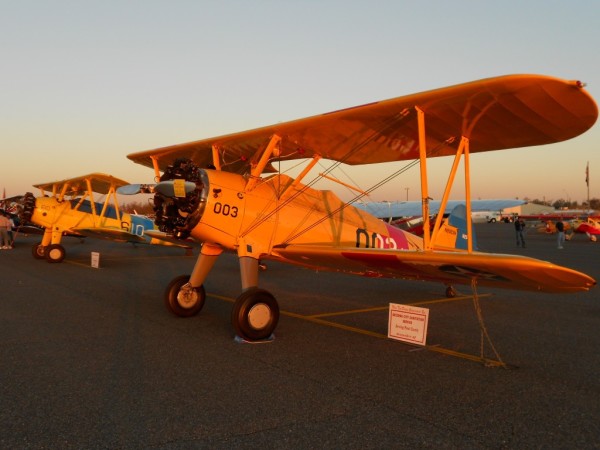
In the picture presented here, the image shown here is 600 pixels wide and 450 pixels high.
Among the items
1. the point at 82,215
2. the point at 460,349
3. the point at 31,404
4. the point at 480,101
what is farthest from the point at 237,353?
the point at 82,215

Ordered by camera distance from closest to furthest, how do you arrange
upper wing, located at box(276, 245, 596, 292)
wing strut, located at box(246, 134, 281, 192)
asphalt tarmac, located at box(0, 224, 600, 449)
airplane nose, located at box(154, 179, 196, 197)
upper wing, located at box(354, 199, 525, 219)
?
1. asphalt tarmac, located at box(0, 224, 600, 449)
2. upper wing, located at box(276, 245, 596, 292)
3. airplane nose, located at box(154, 179, 196, 197)
4. wing strut, located at box(246, 134, 281, 192)
5. upper wing, located at box(354, 199, 525, 219)

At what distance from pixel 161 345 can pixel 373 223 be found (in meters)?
4.17

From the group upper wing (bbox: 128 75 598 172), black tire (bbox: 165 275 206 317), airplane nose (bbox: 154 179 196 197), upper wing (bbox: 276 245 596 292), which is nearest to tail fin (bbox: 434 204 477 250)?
upper wing (bbox: 128 75 598 172)

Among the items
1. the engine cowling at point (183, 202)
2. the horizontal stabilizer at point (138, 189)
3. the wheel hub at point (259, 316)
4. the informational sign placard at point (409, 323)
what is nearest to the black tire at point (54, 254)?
the horizontal stabilizer at point (138, 189)

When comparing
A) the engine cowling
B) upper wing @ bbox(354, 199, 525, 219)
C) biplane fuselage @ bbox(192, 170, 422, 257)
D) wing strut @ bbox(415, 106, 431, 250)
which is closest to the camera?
wing strut @ bbox(415, 106, 431, 250)

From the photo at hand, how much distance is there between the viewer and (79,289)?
973 cm

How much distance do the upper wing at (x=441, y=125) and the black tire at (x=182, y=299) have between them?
2.02 metres

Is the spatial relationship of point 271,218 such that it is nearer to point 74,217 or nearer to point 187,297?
point 187,297

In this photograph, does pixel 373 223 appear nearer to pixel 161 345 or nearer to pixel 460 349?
pixel 460 349

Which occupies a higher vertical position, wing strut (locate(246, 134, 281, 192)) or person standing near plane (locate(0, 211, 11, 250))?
wing strut (locate(246, 134, 281, 192))

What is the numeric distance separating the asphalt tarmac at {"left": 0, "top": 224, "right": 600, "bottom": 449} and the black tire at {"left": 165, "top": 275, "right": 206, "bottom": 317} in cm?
18

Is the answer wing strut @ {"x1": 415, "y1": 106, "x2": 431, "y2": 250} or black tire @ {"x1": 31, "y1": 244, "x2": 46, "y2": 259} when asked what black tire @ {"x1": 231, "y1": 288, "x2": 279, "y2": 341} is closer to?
wing strut @ {"x1": 415, "y1": 106, "x2": 431, "y2": 250}

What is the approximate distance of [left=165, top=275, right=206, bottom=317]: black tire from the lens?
276 inches

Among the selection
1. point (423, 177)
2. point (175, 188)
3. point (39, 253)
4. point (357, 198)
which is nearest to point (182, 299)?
point (175, 188)
